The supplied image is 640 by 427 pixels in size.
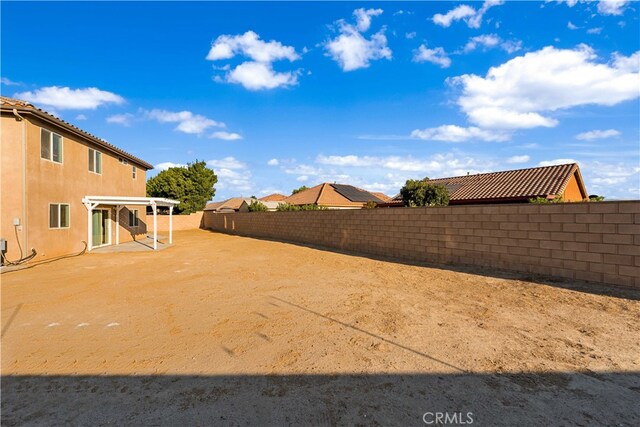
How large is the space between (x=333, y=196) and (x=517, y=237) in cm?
2267

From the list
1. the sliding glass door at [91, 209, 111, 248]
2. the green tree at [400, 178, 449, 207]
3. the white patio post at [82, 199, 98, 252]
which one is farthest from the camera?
the green tree at [400, 178, 449, 207]

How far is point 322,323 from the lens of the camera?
5168mm

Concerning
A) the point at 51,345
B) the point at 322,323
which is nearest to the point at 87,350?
the point at 51,345

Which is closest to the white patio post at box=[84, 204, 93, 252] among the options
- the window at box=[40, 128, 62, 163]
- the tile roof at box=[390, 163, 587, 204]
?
the window at box=[40, 128, 62, 163]

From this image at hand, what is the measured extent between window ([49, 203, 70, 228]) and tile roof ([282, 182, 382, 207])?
1803 cm

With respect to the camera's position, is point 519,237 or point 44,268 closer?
point 519,237

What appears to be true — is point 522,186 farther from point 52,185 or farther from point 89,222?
point 52,185

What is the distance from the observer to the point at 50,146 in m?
12.5

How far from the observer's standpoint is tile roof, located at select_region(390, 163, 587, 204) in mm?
15727

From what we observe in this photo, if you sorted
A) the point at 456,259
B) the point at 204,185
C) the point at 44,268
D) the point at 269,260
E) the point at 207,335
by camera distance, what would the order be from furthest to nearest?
the point at 204,185 < the point at 269,260 < the point at 44,268 < the point at 456,259 < the point at 207,335

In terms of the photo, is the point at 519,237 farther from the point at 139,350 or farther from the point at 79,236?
the point at 79,236

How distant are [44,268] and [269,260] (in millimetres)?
7316

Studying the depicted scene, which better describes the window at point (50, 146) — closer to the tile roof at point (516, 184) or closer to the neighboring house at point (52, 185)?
the neighboring house at point (52, 185)

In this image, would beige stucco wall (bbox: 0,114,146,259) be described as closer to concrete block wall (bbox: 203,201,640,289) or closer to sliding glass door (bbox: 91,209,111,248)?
sliding glass door (bbox: 91,209,111,248)
